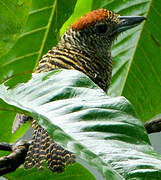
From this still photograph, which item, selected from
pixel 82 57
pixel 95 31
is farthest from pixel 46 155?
pixel 95 31

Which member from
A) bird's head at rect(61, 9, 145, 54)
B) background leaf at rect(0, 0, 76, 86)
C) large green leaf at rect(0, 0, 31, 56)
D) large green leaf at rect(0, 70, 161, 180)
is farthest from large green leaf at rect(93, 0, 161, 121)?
large green leaf at rect(0, 70, 161, 180)

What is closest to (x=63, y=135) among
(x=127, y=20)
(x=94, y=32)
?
(x=127, y=20)

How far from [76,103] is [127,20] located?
2014 mm

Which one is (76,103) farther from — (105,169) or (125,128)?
(105,169)

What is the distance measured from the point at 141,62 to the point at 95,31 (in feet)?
2.96

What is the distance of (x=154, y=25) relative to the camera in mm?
2871

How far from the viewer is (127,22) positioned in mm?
3262

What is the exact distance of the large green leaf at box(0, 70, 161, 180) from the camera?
3.45ft

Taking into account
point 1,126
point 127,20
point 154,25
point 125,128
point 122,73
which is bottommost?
point 125,128

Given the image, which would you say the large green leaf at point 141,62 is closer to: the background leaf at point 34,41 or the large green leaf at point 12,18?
the background leaf at point 34,41

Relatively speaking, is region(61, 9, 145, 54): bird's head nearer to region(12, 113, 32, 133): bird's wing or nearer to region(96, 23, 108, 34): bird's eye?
region(96, 23, 108, 34): bird's eye

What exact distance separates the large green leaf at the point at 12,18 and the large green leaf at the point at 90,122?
0.49 m

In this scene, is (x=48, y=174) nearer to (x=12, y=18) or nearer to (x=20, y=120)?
(x=12, y=18)

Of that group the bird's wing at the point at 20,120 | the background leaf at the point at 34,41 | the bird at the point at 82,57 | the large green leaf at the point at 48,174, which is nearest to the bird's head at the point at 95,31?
the bird at the point at 82,57
